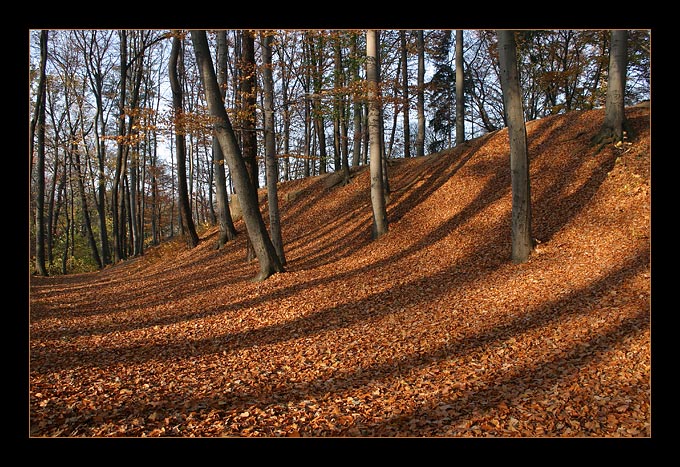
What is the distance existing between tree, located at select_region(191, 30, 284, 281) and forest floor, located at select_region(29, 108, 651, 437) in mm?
618

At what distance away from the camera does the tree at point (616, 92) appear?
10.6 m

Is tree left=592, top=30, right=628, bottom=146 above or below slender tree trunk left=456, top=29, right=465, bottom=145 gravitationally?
below

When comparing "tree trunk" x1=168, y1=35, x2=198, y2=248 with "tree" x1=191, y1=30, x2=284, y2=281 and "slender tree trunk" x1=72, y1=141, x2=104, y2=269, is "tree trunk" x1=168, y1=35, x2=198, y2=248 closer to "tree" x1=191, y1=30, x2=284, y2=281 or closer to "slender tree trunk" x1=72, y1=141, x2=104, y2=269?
"tree" x1=191, y1=30, x2=284, y2=281

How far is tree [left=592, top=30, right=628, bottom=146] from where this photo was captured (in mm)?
10555

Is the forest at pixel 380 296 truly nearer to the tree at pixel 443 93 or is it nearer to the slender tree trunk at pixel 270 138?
the slender tree trunk at pixel 270 138

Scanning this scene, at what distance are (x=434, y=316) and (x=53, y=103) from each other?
2390cm

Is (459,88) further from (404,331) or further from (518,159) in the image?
(404,331)

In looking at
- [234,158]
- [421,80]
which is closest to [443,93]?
[421,80]

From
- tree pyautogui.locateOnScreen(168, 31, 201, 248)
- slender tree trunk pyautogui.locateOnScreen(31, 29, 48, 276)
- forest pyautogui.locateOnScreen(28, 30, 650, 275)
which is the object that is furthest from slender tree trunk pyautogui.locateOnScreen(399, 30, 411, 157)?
slender tree trunk pyautogui.locateOnScreen(31, 29, 48, 276)

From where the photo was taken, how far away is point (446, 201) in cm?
1308

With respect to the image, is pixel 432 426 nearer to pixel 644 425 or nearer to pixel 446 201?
pixel 644 425

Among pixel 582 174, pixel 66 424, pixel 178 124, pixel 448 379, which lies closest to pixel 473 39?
pixel 582 174

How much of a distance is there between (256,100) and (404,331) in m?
9.60

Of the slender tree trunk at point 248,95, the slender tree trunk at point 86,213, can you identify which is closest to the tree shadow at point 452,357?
the slender tree trunk at point 248,95
